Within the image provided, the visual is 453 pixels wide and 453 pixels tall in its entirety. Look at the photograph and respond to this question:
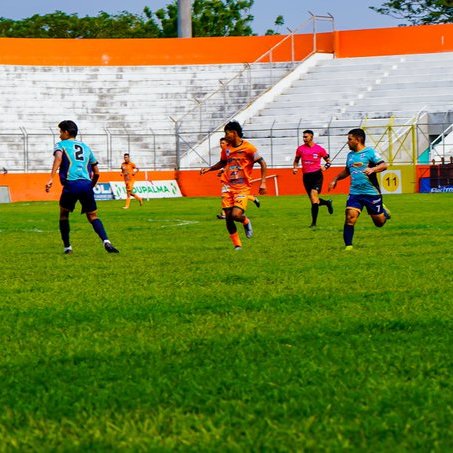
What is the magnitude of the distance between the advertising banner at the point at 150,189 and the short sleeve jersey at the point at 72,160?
33.1 m

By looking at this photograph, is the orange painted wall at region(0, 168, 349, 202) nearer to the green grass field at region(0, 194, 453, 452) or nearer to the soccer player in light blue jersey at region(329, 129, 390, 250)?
the soccer player in light blue jersey at region(329, 129, 390, 250)

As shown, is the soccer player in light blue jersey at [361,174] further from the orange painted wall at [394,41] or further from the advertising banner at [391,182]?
the orange painted wall at [394,41]

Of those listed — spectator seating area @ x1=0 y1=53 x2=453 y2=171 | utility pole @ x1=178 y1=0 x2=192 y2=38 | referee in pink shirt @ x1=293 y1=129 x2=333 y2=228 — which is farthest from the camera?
utility pole @ x1=178 y1=0 x2=192 y2=38

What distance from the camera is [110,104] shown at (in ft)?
192

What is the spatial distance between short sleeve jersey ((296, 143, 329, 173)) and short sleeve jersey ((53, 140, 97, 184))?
8.16 m

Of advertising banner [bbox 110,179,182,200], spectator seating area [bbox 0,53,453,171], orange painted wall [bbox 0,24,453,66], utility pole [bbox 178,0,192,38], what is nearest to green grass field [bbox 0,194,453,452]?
advertising banner [bbox 110,179,182,200]

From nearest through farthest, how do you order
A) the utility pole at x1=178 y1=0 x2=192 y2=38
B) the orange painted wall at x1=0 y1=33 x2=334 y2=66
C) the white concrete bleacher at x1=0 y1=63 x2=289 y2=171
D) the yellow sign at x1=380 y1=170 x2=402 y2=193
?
the yellow sign at x1=380 y1=170 x2=402 y2=193, the white concrete bleacher at x1=0 y1=63 x2=289 y2=171, the orange painted wall at x1=0 y1=33 x2=334 y2=66, the utility pole at x1=178 y1=0 x2=192 y2=38

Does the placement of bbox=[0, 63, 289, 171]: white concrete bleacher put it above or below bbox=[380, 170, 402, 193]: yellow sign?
above

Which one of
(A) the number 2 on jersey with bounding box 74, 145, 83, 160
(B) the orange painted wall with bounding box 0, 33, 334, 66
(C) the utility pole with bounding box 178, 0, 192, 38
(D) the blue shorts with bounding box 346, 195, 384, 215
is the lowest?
(D) the blue shorts with bounding box 346, 195, 384, 215

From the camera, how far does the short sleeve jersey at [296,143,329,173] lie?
23.8m

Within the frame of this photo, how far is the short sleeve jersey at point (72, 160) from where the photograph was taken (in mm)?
16281

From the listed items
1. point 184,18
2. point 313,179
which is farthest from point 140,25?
point 313,179

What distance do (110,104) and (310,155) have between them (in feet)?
117

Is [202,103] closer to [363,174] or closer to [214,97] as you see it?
[214,97]
